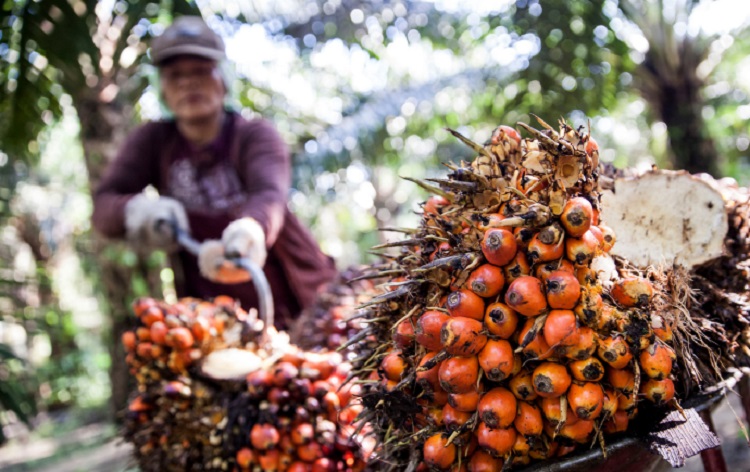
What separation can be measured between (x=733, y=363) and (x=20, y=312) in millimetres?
3346

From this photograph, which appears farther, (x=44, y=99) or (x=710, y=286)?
(x=44, y=99)

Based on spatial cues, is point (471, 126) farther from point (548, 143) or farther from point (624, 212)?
point (548, 143)

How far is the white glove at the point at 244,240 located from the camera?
1.96 metres

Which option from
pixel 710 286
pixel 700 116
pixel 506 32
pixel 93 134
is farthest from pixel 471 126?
pixel 710 286

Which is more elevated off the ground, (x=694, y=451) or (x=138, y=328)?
(x=138, y=328)

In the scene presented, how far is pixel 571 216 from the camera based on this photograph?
0.89 m

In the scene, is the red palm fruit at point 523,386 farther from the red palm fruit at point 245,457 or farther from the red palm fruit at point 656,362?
the red palm fruit at point 245,457

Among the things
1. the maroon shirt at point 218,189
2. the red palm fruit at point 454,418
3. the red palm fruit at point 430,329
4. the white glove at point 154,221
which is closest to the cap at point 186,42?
the maroon shirt at point 218,189

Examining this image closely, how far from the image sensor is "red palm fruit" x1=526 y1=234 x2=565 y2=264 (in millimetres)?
894

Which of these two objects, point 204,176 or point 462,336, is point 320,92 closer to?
point 204,176

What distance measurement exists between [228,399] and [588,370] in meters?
1.06

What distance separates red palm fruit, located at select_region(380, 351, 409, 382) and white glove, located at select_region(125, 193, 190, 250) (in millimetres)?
1522

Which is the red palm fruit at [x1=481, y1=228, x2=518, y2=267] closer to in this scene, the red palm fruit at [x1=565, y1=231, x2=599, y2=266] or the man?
the red palm fruit at [x1=565, y1=231, x2=599, y2=266]

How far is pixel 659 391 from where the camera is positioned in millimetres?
907
